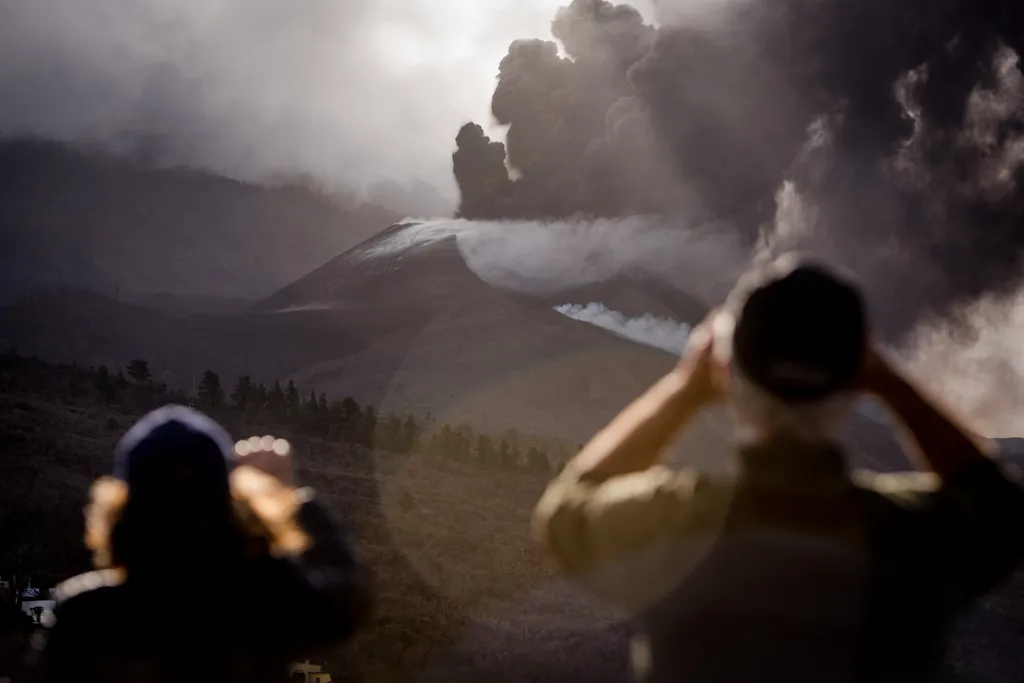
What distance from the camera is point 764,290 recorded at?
176cm

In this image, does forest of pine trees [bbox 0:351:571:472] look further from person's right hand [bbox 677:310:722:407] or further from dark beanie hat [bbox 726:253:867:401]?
dark beanie hat [bbox 726:253:867:401]

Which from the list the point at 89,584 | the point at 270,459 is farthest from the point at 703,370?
the point at 89,584

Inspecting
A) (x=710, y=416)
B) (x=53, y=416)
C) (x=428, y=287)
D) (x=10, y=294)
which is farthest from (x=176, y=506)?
(x=10, y=294)

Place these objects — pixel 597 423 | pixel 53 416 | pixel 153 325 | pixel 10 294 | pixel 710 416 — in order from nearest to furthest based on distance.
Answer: pixel 53 416, pixel 597 423, pixel 710 416, pixel 153 325, pixel 10 294

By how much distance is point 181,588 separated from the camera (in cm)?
205

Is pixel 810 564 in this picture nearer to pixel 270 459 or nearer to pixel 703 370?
pixel 703 370

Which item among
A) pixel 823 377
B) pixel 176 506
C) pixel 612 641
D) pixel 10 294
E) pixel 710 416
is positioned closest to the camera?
pixel 823 377

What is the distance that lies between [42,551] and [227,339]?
128317 mm

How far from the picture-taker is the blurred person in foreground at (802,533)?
5.71ft

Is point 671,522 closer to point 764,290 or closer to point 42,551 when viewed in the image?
point 764,290

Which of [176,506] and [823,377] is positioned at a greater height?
[823,377]

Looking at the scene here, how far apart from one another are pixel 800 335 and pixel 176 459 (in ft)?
4.28

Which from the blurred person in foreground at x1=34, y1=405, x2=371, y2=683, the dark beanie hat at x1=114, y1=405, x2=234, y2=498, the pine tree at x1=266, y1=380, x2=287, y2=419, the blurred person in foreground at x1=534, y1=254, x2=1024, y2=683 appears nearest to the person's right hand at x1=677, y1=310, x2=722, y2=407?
the blurred person in foreground at x1=534, y1=254, x2=1024, y2=683

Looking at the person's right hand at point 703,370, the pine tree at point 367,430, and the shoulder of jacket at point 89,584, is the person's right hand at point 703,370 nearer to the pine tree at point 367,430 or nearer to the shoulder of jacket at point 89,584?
the shoulder of jacket at point 89,584
